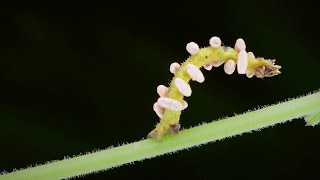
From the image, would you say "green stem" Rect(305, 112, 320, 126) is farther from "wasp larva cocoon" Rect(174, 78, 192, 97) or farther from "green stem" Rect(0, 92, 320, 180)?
"wasp larva cocoon" Rect(174, 78, 192, 97)

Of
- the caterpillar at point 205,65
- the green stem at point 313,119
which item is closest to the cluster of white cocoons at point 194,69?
the caterpillar at point 205,65

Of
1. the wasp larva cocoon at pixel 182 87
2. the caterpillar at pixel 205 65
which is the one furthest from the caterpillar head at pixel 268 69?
the wasp larva cocoon at pixel 182 87

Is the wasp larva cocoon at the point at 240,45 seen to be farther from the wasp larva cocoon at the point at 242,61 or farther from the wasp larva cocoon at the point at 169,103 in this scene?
the wasp larva cocoon at the point at 169,103

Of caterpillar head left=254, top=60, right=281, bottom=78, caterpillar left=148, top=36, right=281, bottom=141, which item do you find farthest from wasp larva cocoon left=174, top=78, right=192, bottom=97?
caterpillar head left=254, top=60, right=281, bottom=78

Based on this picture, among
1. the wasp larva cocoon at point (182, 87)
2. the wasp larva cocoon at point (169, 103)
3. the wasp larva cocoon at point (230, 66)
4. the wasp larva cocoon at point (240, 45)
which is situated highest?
the wasp larva cocoon at point (240, 45)

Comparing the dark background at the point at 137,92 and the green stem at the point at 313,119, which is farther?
the dark background at the point at 137,92

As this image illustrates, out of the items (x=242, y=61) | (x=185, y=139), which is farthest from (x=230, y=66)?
(x=185, y=139)

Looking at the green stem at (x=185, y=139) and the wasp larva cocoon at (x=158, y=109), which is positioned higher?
the wasp larva cocoon at (x=158, y=109)
